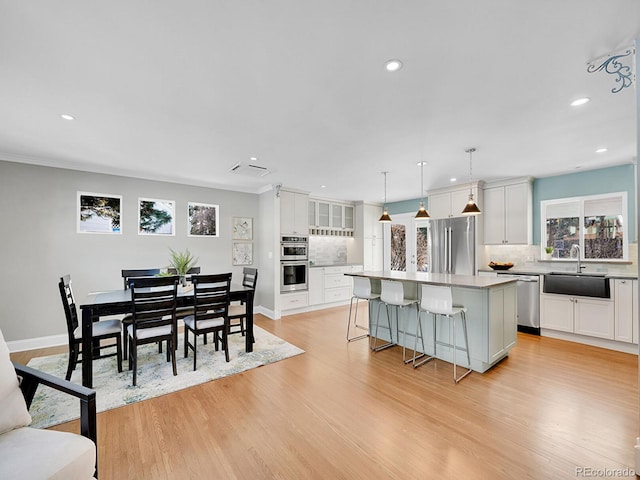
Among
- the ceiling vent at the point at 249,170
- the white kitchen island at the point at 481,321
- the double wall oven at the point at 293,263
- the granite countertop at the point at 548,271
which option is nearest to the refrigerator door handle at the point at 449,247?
the granite countertop at the point at 548,271

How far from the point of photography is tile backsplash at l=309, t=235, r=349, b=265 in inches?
274

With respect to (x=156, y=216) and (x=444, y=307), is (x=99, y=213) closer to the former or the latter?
(x=156, y=216)

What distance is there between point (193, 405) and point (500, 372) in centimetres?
317

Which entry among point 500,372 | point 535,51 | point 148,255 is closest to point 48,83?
point 148,255

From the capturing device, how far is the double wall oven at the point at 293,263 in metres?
5.61

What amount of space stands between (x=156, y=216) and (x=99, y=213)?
774mm

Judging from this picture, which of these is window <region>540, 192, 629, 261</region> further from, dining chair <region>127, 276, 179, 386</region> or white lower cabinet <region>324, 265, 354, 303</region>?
dining chair <region>127, 276, 179, 386</region>

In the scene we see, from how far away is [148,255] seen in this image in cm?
466

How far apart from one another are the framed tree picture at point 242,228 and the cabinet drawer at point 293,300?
1.46 metres

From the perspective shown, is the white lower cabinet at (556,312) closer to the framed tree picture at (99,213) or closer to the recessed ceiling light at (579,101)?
the recessed ceiling light at (579,101)

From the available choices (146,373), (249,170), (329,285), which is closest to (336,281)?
(329,285)

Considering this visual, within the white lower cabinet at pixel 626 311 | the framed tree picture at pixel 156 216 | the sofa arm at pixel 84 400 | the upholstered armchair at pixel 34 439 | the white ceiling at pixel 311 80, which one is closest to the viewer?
the upholstered armchair at pixel 34 439

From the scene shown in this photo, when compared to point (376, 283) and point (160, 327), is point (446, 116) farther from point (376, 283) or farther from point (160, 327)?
point (160, 327)

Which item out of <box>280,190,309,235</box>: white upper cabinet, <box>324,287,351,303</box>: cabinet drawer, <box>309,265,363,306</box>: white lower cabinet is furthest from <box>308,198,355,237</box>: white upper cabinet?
<box>324,287,351,303</box>: cabinet drawer
